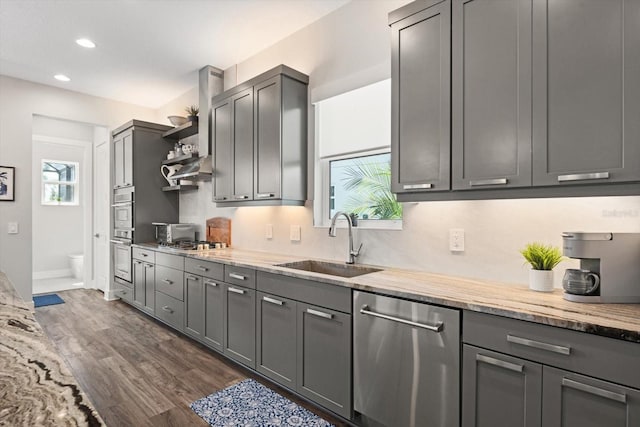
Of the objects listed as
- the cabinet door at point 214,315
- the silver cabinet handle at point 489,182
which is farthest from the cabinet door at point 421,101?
the cabinet door at point 214,315

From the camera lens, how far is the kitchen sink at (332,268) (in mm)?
2542

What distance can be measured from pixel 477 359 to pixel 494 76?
1338 mm

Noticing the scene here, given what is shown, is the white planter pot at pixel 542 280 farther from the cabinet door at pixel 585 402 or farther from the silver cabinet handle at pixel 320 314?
the silver cabinet handle at pixel 320 314

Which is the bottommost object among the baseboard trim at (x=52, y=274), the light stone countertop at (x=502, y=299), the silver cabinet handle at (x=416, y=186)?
the baseboard trim at (x=52, y=274)

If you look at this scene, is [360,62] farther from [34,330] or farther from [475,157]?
[34,330]

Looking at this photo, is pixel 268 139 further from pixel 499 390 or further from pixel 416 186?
pixel 499 390

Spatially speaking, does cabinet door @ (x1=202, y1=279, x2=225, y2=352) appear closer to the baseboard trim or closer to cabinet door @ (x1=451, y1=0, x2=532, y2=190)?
cabinet door @ (x1=451, y1=0, x2=532, y2=190)

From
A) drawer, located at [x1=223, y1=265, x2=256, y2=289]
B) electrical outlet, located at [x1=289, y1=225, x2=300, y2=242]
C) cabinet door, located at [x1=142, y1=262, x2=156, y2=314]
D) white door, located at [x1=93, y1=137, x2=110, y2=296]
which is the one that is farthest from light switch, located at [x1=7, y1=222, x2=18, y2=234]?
electrical outlet, located at [x1=289, y1=225, x2=300, y2=242]

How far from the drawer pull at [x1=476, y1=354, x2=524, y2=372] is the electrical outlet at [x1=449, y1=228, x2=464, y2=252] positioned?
79 cm

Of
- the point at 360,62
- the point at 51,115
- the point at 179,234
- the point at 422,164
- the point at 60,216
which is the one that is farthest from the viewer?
the point at 60,216

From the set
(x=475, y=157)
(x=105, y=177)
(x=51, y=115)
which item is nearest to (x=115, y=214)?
(x=105, y=177)

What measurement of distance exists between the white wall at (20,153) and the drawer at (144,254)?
1318mm

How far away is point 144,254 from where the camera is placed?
4.16m

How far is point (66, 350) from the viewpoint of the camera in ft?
10.6
